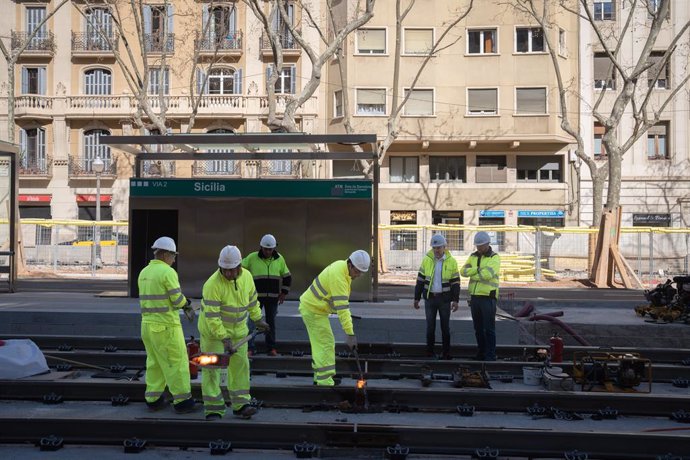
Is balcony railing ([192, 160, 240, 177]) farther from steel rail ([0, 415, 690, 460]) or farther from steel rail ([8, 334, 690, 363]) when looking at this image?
steel rail ([0, 415, 690, 460])

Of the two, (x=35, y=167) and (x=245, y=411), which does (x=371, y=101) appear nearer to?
(x=35, y=167)

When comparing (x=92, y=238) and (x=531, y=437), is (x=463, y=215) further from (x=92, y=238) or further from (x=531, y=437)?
(x=531, y=437)

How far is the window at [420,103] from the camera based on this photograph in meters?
37.9

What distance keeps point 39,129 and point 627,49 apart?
32.1 meters

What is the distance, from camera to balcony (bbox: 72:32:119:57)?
42438 millimetres

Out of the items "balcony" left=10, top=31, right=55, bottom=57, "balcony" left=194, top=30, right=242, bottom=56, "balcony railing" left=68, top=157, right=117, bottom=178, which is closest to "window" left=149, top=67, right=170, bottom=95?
"balcony" left=194, top=30, right=242, bottom=56

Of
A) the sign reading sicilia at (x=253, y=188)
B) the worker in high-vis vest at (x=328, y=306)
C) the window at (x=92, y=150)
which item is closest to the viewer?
the worker in high-vis vest at (x=328, y=306)

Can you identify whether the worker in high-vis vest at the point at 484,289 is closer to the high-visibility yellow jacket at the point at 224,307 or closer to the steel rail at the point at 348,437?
the steel rail at the point at 348,437

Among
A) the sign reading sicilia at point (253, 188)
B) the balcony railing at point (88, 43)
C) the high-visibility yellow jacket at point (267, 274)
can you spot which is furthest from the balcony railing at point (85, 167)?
the high-visibility yellow jacket at point (267, 274)

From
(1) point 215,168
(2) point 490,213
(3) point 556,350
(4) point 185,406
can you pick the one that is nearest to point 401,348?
(3) point 556,350

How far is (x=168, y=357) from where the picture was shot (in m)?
8.27

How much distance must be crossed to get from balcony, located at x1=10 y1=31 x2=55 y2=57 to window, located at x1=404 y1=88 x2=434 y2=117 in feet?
67.9

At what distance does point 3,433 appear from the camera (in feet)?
25.5

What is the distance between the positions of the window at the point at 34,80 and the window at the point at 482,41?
947 inches
